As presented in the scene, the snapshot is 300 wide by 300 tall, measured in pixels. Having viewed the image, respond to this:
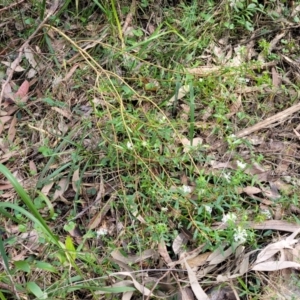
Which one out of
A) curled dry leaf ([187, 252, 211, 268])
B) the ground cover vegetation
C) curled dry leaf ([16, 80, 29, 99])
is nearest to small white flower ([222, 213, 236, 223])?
the ground cover vegetation

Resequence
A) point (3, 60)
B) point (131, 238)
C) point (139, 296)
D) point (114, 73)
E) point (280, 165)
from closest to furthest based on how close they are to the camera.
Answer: point (139, 296), point (131, 238), point (280, 165), point (114, 73), point (3, 60)

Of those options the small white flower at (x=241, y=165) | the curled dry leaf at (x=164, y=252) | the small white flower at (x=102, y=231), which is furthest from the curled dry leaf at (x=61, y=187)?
the small white flower at (x=241, y=165)

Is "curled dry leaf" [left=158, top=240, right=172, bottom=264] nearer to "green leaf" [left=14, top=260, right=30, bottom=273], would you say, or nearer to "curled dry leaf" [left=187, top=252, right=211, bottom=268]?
"curled dry leaf" [left=187, top=252, right=211, bottom=268]

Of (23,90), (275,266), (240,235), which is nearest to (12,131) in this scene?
(23,90)

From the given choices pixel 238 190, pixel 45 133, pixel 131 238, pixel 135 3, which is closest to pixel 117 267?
pixel 131 238

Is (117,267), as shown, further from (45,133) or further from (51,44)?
(51,44)

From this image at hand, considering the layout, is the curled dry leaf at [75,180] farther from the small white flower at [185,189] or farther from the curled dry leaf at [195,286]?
the curled dry leaf at [195,286]

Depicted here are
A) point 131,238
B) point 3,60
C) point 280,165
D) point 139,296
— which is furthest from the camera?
point 3,60

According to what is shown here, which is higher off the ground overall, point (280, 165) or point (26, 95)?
point (26, 95)

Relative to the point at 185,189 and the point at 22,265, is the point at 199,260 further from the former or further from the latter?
the point at 22,265
